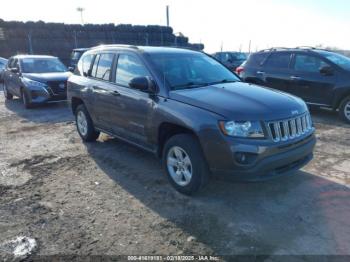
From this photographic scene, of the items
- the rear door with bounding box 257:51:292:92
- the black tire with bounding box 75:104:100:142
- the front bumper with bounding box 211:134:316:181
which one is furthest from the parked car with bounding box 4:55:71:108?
the front bumper with bounding box 211:134:316:181

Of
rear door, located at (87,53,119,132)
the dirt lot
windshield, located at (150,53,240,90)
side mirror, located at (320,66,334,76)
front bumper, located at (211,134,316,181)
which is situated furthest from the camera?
side mirror, located at (320,66,334,76)

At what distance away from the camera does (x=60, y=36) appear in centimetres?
2128

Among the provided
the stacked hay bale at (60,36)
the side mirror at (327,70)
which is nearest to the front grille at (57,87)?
the side mirror at (327,70)

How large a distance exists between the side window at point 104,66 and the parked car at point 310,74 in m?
4.92

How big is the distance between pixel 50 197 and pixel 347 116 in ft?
21.8

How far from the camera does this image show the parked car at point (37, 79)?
Result: 10.1 meters

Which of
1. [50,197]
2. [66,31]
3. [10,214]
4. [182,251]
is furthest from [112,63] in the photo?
[66,31]

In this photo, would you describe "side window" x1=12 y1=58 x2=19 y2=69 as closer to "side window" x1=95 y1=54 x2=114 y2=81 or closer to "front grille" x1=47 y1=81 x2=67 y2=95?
"front grille" x1=47 y1=81 x2=67 y2=95

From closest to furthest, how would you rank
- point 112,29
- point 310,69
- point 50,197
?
point 50,197
point 310,69
point 112,29

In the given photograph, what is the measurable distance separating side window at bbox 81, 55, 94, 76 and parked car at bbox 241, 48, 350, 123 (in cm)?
487

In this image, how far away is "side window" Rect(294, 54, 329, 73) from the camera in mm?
7875

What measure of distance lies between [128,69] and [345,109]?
5.37 meters

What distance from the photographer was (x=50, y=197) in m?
4.16

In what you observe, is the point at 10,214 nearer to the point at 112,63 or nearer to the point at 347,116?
the point at 112,63
